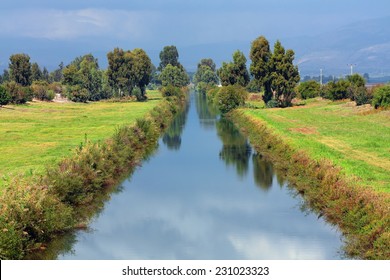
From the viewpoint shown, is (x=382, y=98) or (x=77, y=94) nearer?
(x=382, y=98)

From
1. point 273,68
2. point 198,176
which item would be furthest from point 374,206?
point 273,68

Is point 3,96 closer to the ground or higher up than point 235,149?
higher up

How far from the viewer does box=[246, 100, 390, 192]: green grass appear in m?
32.3

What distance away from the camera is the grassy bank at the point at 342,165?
23.0 meters

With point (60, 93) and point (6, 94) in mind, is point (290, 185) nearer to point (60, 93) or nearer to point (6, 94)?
point (6, 94)

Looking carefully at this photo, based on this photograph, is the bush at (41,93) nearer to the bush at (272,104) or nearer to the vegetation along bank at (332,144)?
the vegetation along bank at (332,144)

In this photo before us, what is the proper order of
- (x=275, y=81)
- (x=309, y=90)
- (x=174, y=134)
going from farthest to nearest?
(x=309, y=90) → (x=275, y=81) → (x=174, y=134)

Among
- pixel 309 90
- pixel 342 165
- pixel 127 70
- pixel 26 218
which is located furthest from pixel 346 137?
pixel 127 70

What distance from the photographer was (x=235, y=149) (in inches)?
2072

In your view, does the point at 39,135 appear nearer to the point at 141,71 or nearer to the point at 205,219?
the point at 205,219

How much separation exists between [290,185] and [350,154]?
5763 millimetres

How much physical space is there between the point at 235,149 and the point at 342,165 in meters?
19.8

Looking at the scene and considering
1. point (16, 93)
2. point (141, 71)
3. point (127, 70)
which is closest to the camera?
point (16, 93)

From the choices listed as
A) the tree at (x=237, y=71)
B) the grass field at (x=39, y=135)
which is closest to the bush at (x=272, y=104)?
the tree at (x=237, y=71)
